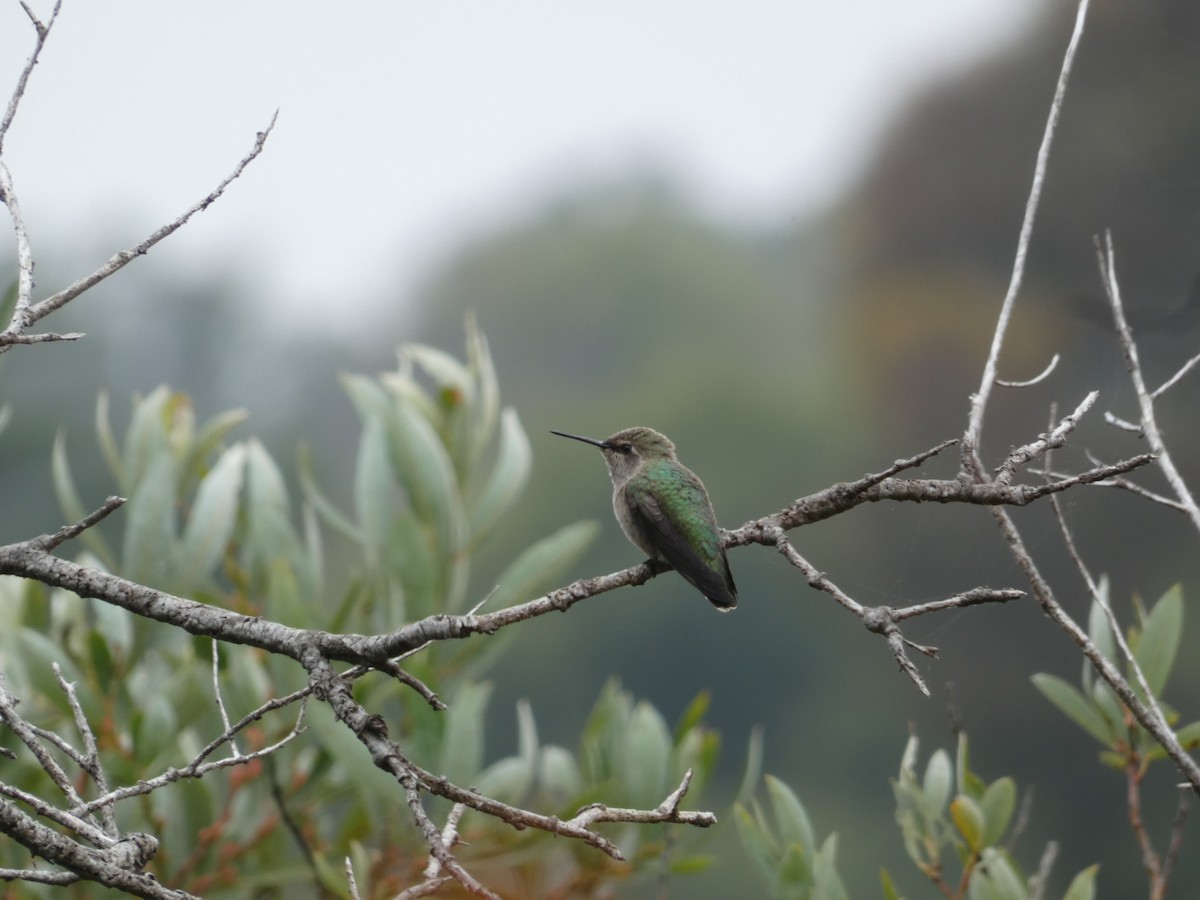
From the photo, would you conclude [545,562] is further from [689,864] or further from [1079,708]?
[1079,708]

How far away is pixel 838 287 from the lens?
14.7m

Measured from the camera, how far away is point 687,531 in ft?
10.1

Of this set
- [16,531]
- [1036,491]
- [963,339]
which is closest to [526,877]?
[1036,491]

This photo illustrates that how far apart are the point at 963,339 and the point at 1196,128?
20.0ft

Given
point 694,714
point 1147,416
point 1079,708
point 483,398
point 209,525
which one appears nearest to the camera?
point 1147,416

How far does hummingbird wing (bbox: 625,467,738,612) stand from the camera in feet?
9.60

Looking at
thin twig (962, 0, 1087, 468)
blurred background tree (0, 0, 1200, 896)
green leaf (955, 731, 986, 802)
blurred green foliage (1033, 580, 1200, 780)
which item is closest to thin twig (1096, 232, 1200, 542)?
thin twig (962, 0, 1087, 468)

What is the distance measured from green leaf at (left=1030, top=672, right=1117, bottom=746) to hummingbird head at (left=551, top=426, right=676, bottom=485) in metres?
1.31

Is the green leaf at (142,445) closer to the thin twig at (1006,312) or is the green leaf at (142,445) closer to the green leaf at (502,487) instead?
the green leaf at (502,487)

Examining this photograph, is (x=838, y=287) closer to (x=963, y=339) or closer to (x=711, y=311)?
(x=963, y=339)

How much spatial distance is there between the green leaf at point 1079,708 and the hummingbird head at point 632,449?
131 centimetres

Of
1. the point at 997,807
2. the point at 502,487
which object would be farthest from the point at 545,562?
the point at 997,807

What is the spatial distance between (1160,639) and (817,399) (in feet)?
43.1

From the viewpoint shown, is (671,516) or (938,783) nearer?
(938,783)
